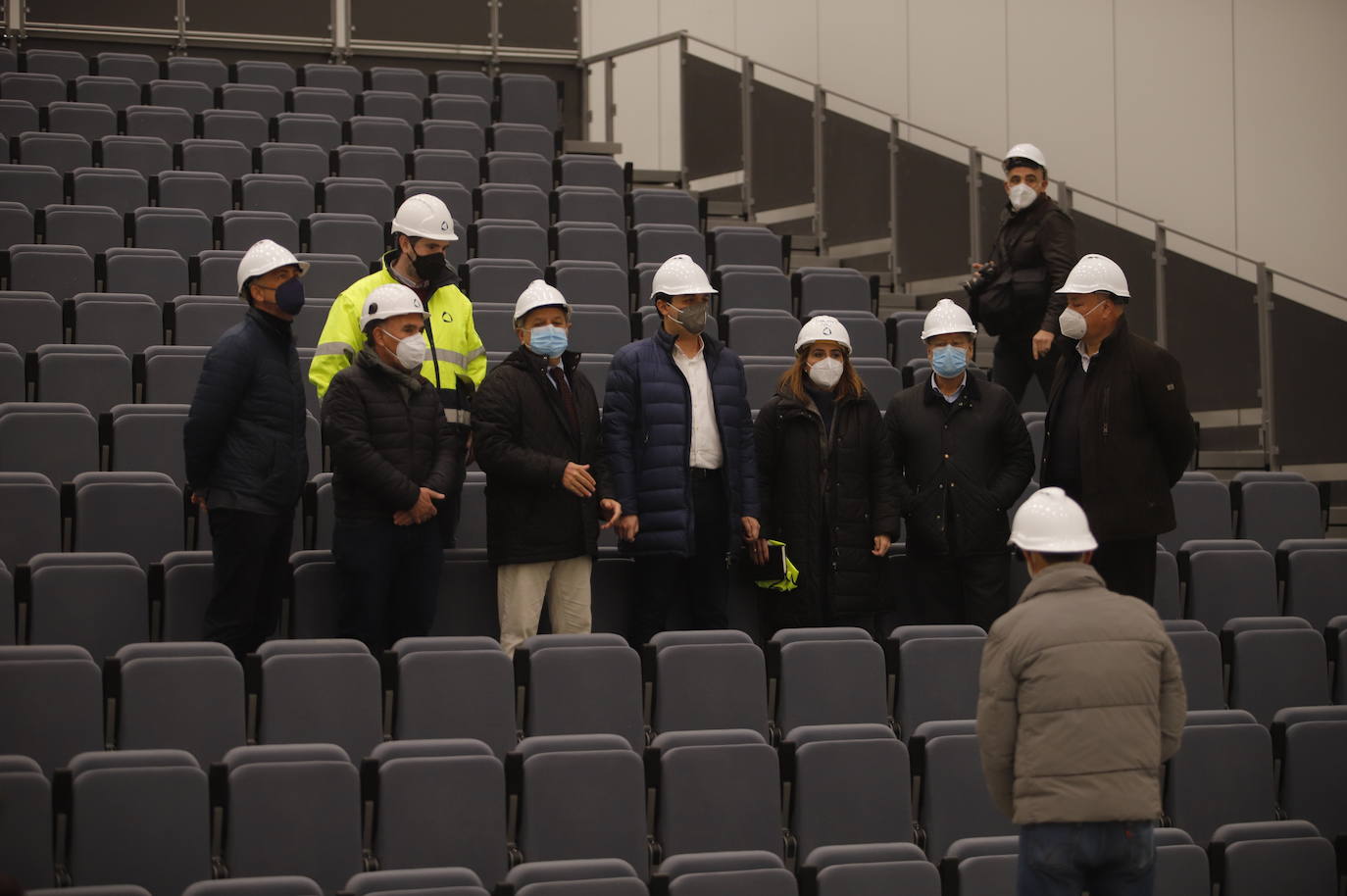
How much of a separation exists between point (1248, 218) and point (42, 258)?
659 cm

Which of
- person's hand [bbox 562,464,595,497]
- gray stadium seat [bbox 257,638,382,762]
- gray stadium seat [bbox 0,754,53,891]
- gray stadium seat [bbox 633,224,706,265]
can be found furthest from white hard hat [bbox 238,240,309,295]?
gray stadium seat [bbox 633,224,706,265]

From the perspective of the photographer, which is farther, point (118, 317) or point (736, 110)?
point (736, 110)

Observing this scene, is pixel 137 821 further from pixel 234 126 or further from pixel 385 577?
pixel 234 126

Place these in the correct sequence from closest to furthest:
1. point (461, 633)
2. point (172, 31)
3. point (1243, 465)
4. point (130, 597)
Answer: point (130, 597) → point (461, 633) → point (1243, 465) → point (172, 31)

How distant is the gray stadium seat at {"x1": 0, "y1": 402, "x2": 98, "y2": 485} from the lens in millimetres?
6082

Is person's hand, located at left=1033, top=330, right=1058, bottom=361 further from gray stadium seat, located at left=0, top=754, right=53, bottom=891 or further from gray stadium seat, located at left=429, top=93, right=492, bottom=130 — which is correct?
gray stadium seat, located at left=429, top=93, right=492, bottom=130

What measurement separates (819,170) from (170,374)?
184 inches

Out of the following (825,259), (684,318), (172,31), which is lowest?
(684,318)

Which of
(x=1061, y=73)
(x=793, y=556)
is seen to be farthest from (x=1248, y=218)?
(x=793, y=556)

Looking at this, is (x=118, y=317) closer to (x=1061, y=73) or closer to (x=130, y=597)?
(x=130, y=597)

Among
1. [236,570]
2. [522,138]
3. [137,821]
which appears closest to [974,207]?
[522,138]

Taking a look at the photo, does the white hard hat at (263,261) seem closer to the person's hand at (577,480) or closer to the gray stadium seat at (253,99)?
the person's hand at (577,480)

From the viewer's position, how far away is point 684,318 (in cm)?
591

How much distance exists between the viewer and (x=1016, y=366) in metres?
7.31
